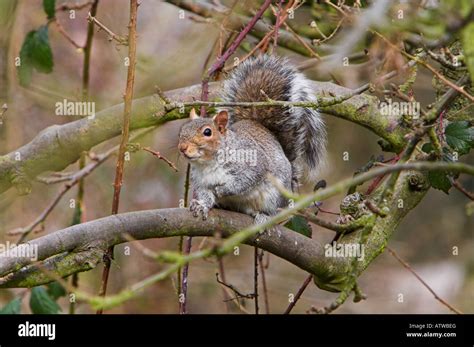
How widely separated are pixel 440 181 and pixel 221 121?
0.65 metres

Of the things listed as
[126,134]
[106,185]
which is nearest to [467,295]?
[106,185]

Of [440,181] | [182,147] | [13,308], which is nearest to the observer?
[440,181]

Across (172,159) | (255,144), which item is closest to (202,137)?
(255,144)

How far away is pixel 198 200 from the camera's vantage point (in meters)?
2.13

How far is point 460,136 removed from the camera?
1.97 metres

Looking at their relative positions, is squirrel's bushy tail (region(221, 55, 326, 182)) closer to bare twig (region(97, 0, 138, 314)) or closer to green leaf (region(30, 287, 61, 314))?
bare twig (region(97, 0, 138, 314))

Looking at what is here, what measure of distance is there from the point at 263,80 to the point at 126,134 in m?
0.75

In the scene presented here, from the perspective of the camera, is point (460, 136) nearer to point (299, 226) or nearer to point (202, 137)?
point (299, 226)

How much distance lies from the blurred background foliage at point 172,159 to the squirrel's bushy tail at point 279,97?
4.8 inches

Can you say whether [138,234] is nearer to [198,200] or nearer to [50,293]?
[198,200]

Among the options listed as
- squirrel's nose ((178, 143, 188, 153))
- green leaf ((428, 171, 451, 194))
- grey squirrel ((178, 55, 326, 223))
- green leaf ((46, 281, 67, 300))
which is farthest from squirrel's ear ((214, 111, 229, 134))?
green leaf ((46, 281, 67, 300))

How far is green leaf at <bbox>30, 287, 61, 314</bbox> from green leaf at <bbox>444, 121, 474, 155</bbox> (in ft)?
4.16

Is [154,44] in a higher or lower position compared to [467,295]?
higher

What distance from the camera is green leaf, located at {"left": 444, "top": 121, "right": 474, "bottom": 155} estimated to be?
1.96 m
